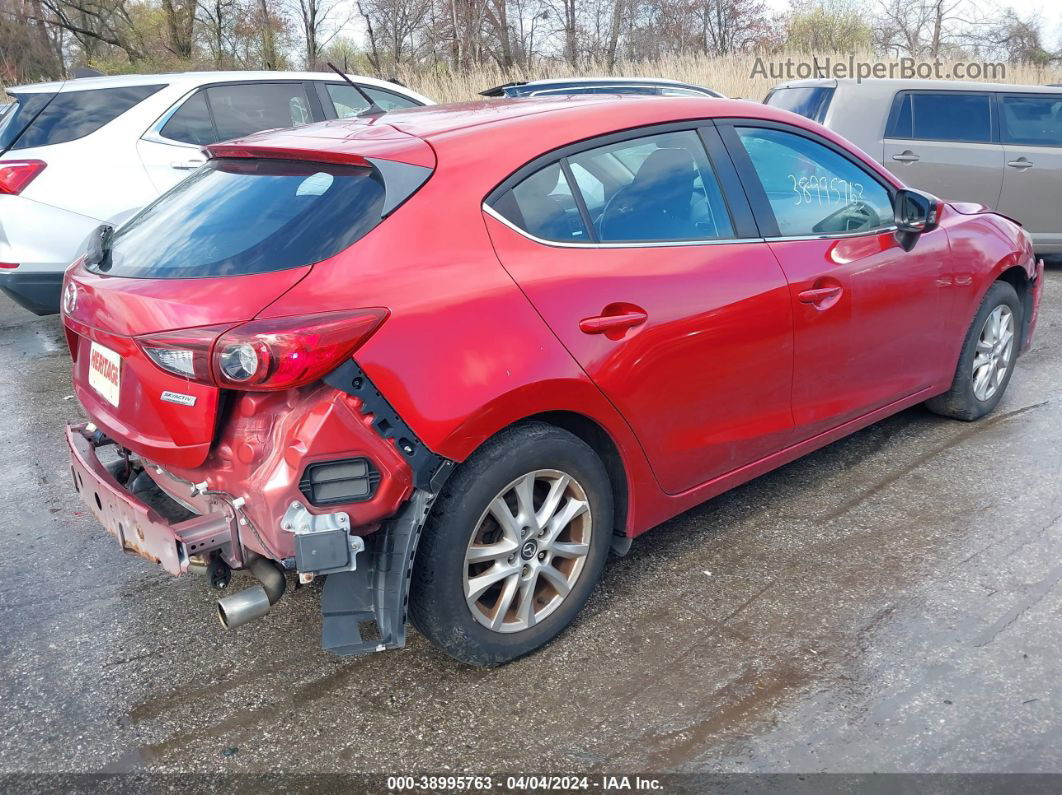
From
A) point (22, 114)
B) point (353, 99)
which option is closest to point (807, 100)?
point (353, 99)

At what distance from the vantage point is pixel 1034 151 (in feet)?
27.6

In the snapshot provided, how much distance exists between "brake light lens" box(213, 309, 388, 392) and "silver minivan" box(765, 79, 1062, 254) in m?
6.80

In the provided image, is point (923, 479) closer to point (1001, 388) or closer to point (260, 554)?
point (1001, 388)

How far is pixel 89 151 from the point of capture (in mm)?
6336

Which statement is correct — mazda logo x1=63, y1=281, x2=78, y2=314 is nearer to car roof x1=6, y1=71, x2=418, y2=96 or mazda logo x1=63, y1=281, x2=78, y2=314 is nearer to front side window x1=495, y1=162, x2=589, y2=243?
front side window x1=495, y1=162, x2=589, y2=243

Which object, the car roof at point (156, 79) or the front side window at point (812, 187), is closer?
the front side window at point (812, 187)

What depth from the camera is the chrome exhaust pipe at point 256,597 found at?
8.32 feet

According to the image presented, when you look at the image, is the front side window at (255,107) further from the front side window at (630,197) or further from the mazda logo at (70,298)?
the front side window at (630,197)

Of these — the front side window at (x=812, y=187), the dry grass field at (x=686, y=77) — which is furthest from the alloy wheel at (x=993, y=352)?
the dry grass field at (x=686, y=77)

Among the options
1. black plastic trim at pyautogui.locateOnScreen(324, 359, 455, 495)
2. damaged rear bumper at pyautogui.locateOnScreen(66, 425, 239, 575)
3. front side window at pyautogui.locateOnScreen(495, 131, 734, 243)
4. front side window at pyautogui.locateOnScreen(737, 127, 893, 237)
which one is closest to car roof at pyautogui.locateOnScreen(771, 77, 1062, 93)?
front side window at pyautogui.locateOnScreen(737, 127, 893, 237)

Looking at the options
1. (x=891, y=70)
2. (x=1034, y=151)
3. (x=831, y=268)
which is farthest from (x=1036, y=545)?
(x=891, y=70)

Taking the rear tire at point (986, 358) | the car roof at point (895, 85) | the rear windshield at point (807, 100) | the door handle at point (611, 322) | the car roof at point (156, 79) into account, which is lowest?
the rear tire at point (986, 358)

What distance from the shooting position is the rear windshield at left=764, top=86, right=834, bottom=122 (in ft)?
26.7

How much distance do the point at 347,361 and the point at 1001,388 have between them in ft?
12.9
